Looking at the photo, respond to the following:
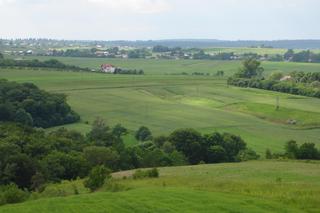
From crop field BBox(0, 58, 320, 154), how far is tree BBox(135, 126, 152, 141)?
57.9 inches

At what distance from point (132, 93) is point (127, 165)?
59397 millimetres

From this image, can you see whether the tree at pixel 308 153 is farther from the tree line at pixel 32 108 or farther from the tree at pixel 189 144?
the tree line at pixel 32 108

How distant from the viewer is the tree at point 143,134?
252ft

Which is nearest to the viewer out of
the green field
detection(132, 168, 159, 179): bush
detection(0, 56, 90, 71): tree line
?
the green field

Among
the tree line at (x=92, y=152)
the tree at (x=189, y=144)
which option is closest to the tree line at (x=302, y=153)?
the tree line at (x=92, y=152)

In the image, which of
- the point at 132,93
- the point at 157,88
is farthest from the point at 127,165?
the point at 157,88

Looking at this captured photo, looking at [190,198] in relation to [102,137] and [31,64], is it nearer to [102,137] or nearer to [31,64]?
[102,137]

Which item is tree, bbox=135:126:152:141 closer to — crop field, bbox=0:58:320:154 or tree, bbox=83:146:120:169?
crop field, bbox=0:58:320:154

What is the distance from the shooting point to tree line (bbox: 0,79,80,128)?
292ft

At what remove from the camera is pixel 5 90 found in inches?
3829

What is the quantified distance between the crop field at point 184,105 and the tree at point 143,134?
1470 millimetres

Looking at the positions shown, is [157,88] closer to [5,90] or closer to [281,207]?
[5,90]

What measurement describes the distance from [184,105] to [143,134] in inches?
1127

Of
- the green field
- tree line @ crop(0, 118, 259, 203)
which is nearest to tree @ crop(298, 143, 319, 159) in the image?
tree line @ crop(0, 118, 259, 203)
